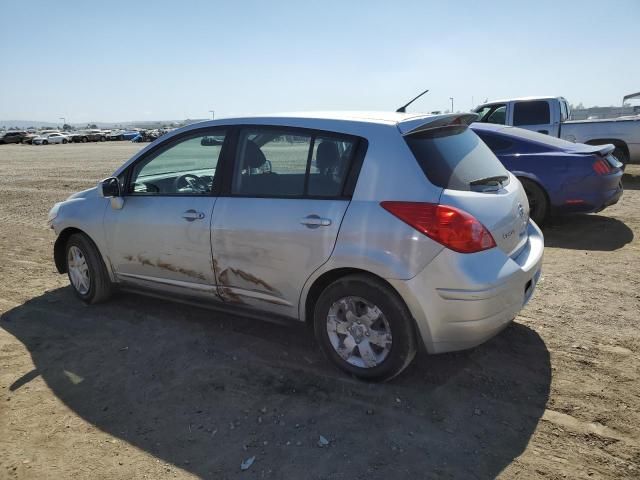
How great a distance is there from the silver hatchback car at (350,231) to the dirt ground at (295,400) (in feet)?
1.15

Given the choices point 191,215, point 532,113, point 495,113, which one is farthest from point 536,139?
point 191,215

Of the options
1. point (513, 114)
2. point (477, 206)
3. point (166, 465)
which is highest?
point (513, 114)

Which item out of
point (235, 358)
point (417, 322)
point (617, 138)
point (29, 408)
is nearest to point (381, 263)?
point (417, 322)

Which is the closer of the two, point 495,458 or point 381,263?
point 495,458

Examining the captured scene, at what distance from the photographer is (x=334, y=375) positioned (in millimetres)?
3562

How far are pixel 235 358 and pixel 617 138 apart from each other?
37.2 feet

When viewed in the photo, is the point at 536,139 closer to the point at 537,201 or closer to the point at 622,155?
the point at 537,201

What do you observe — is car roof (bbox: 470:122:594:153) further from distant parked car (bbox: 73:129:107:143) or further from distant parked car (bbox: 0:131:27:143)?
distant parked car (bbox: 73:129:107:143)

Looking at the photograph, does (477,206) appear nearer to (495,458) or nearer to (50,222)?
(495,458)

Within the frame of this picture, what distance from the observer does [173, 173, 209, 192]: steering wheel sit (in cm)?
413

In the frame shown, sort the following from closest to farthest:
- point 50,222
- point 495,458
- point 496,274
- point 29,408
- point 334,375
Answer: point 495,458 → point 496,274 → point 29,408 → point 334,375 → point 50,222

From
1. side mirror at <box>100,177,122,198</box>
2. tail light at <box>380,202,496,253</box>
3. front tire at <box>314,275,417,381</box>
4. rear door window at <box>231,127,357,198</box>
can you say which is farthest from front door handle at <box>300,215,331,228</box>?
side mirror at <box>100,177,122,198</box>

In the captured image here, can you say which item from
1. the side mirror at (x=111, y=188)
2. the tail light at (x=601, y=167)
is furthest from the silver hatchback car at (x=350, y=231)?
the tail light at (x=601, y=167)

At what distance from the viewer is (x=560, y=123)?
11.4 metres
